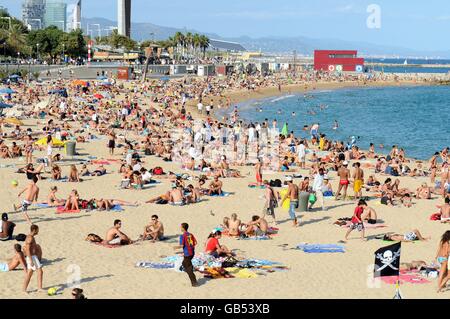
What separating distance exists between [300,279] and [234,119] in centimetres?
3246

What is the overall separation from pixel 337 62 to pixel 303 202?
4290 inches

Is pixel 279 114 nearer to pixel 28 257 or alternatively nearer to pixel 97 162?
pixel 97 162

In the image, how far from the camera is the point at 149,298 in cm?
1013

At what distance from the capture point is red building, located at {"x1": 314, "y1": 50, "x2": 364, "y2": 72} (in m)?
122

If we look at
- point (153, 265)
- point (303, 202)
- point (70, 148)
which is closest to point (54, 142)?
point (70, 148)

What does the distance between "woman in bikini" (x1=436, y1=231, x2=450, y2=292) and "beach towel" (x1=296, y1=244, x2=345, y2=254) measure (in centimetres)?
230

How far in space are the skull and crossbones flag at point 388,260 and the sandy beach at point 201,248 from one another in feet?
3.33

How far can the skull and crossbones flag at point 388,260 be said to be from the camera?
30.9ft

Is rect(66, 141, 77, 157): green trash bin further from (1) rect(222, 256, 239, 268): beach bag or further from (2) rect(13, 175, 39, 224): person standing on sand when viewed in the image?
(1) rect(222, 256, 239, 268): beach bag

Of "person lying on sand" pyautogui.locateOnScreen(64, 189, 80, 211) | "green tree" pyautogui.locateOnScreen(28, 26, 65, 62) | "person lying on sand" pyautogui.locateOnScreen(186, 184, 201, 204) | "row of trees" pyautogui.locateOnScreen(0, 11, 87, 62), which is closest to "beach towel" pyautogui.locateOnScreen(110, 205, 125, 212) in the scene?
"person lying on sand" pyautogui.locateOnScreen(64, 189, 80, 211)

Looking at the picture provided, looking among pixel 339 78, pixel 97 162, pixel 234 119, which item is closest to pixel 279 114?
pixel 234 119

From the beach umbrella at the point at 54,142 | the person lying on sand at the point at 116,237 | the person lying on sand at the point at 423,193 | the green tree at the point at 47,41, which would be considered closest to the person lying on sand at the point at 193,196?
the person lying on sand at the point at 116,237

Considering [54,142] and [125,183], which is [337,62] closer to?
[54,142]

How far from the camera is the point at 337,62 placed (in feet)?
402
